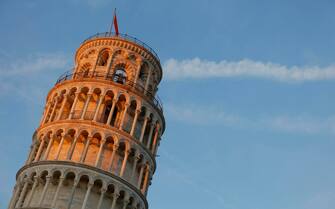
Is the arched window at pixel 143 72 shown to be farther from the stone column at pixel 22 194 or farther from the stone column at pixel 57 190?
the stone column at pixel 22 194

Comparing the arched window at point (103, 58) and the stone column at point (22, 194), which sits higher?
the arched window at point (103, 58)

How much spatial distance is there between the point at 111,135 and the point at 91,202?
6250mm

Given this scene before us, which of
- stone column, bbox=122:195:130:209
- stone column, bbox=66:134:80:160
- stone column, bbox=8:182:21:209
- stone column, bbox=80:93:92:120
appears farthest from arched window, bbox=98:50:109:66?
stone column, bbox=122:195:130:209

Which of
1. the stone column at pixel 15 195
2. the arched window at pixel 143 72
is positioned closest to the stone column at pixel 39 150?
the stone column at pixel 15 195

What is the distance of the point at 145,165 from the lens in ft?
160

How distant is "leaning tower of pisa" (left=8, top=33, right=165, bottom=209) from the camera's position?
44.5 m

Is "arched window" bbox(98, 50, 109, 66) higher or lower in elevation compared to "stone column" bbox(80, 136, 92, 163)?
higher

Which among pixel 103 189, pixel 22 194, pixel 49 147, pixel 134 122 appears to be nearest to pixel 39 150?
pixel 49 147

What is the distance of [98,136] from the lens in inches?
1852

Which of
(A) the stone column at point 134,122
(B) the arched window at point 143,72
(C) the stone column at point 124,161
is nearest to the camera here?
(C) the stone column at point 124,161

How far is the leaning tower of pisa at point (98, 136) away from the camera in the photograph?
4447 cm

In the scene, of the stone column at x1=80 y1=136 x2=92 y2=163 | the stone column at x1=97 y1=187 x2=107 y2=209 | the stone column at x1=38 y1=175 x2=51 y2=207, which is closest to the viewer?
the stone column at x1=38 y1=175 x2=51 y2=207

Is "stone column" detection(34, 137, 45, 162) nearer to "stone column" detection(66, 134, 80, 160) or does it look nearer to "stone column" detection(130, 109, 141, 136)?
"stone column" detection(66, 134, 80, 160)

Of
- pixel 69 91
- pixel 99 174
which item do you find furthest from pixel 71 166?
pixel 69 91
